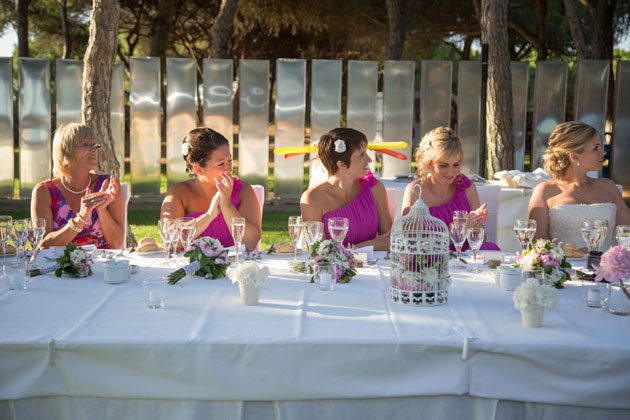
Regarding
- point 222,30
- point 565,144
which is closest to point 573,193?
point 565,144

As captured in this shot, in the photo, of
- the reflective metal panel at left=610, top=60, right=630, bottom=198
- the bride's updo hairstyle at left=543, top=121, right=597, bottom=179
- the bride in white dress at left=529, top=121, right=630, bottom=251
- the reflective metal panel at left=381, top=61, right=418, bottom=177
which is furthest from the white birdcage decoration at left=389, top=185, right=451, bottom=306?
the reflective metal panel at left=610, top=60, right=630, bottom=198

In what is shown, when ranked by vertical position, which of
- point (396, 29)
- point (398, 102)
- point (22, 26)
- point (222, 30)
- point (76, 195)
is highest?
point (22, 26)

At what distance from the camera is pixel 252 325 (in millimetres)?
2027

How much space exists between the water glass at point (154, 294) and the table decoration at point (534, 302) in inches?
43.6

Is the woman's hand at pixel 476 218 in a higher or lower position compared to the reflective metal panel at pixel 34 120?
lower

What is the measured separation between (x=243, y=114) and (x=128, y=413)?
668 cm

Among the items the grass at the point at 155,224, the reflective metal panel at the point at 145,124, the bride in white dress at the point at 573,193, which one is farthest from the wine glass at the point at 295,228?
the reflective metal panel at the point at 145,124

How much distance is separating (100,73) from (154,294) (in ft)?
14.6

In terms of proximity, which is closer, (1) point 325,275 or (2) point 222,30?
(1) point 325,275

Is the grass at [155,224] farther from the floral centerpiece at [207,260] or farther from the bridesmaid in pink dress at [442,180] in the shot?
the floral centerpiece at [207,260]

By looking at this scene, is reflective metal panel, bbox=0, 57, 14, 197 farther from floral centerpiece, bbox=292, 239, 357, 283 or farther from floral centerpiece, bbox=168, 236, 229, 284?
floral centerpiece, bbox=292, 239, 357, 283

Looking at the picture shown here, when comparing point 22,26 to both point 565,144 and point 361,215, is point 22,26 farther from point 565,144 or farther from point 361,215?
point 565,144

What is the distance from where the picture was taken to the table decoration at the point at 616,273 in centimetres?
210

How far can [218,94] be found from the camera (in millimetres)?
8352
